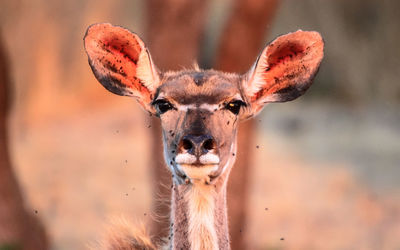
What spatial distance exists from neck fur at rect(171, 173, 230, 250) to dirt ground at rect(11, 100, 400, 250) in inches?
192

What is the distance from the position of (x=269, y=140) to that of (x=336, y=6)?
17.2 ft

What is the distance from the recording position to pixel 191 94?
5.37 metres

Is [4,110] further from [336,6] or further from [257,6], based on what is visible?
[336,6]

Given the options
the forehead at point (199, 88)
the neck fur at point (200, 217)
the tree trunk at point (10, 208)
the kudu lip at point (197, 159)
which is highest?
the forehead at point (199, 88)

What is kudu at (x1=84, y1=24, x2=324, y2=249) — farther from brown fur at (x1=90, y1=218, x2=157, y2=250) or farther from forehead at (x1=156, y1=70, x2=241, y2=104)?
brown fur at (x1=90, y1=218, x2=157, y2=250)

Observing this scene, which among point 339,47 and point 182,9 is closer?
point 182,9

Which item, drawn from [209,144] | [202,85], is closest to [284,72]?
[202,85]

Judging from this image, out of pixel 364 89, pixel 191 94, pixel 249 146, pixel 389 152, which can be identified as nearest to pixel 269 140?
pixel 389 152

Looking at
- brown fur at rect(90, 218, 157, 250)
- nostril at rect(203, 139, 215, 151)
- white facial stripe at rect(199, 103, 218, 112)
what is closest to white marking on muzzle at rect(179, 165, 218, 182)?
nostril at rect(203, 139, 215, 151)

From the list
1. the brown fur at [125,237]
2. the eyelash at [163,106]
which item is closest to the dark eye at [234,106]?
the eyelash at [163,106]

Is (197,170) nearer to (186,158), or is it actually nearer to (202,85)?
(186,158)

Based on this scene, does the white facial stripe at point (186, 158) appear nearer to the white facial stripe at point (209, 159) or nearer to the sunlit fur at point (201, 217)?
the white facial stripe at point (209, 159)

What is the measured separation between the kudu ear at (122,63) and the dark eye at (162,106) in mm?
245

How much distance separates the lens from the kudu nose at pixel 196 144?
16.0ft
